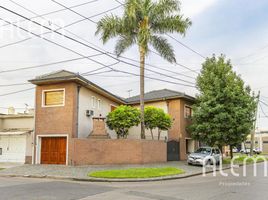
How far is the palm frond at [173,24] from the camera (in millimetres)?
25016

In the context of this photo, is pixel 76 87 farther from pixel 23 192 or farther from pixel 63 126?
pixel 23 192

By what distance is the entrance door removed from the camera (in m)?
30.2

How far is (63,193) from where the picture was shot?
41.1ft

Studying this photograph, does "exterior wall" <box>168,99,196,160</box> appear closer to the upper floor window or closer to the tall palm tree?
the upper floor window

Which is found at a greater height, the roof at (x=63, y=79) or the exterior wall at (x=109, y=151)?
the roof at (x=63, y=79)

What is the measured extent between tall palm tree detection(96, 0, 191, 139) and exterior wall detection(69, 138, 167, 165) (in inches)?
89.7

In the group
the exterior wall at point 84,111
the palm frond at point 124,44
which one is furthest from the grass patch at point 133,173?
the palm frond at point 124,44

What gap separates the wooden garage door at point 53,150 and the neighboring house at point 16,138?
135 cm

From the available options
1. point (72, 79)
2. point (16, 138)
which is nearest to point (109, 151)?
point (72, 79)

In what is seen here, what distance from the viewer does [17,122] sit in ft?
95.6

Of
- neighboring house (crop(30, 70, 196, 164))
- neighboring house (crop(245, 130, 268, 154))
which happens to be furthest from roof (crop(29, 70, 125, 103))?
neighboring house (crop(245, 130, 268, 154))

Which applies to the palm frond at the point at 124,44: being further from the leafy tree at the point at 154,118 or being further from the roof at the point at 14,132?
the roof at the point at 14,132

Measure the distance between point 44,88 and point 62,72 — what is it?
6.84 ft

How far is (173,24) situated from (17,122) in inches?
628
